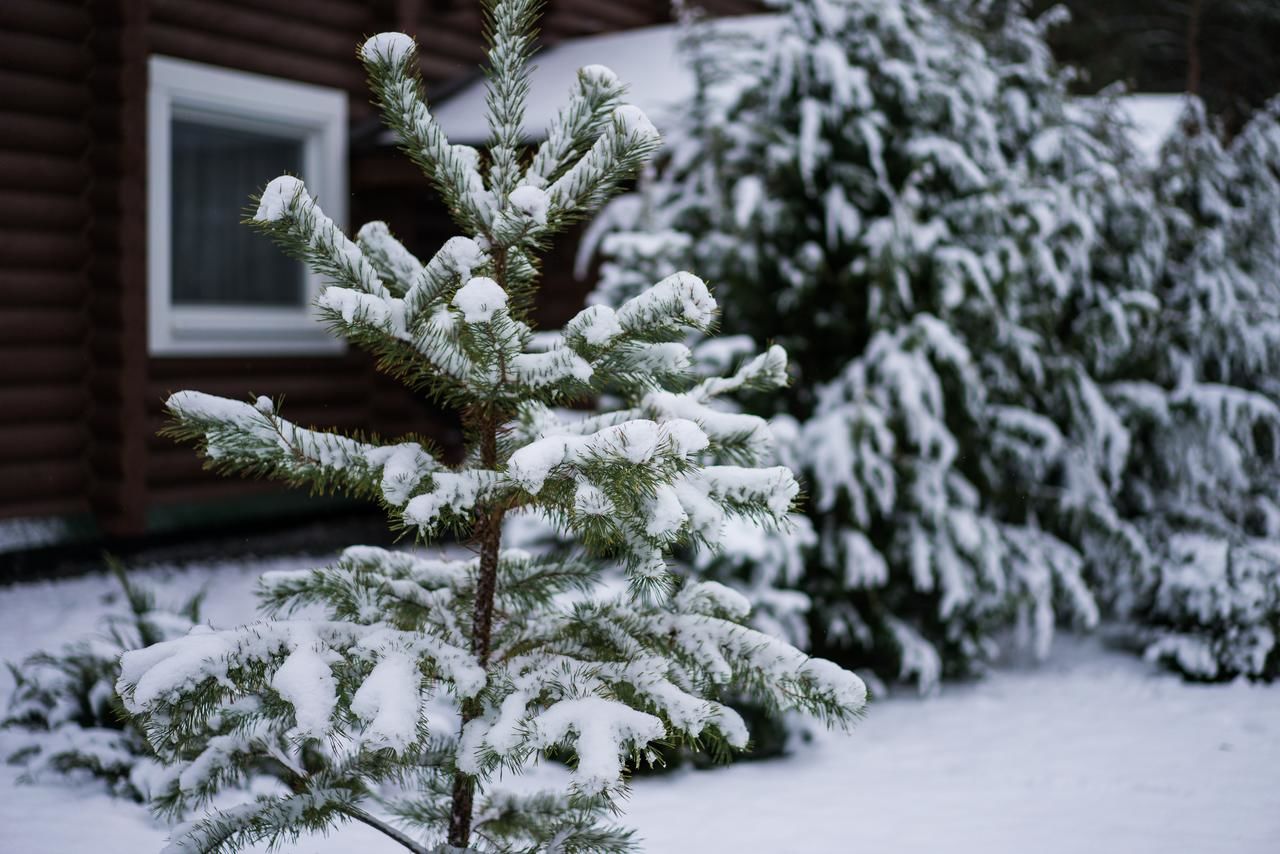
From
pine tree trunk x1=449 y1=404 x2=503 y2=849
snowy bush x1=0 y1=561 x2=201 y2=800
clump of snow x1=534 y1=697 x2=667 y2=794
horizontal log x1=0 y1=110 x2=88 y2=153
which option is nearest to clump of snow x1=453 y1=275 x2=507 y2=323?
pine tree trunk x1=449 y1=404 x2=503 y2=849

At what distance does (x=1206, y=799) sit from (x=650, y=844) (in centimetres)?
211

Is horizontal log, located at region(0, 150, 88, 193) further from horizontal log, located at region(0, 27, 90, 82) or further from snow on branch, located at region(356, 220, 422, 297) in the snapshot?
snow on branch, located at region(356, 220, 422, 297)

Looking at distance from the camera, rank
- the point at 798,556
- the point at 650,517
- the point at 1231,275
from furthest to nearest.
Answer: the point at 1231,275 < the point at 798,556 < the point at 650,517

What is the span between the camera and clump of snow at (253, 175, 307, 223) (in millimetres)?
2002

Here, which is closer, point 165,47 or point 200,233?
point 165,47

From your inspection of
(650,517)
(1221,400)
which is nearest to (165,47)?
(650,517)

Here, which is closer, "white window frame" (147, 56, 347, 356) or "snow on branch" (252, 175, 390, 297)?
"snow on branch" (252, 175, 390, 297)

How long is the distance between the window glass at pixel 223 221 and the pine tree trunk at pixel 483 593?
17.5 feet

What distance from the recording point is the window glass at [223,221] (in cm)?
701

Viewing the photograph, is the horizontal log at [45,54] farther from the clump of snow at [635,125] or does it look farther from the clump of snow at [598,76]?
the clump of snow at [635,125]

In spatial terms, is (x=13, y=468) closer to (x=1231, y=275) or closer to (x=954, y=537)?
(x=954, y=537)

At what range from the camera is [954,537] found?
5215 millimetres

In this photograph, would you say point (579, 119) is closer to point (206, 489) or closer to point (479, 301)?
point (479, 301)

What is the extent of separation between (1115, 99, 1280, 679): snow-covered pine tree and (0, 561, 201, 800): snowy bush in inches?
187
